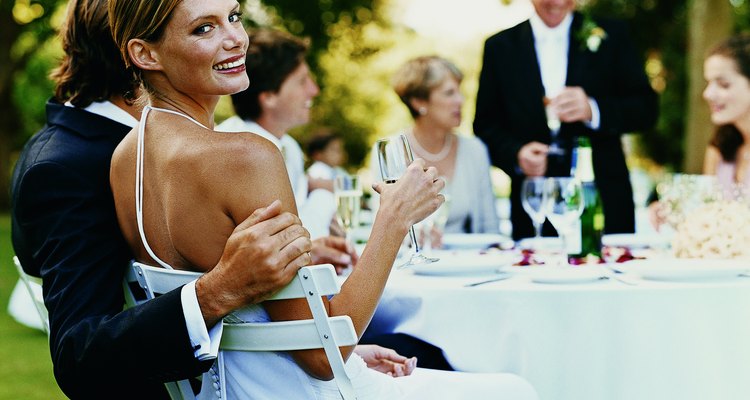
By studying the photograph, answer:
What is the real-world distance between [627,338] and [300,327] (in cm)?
102

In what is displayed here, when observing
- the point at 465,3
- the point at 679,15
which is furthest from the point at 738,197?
the point at 465,3

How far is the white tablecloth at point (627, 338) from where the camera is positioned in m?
2.45

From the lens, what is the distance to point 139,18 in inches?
80.9

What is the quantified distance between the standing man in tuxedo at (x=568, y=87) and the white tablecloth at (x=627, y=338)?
228cm

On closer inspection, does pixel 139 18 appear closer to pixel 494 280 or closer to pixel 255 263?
pixel 255 263

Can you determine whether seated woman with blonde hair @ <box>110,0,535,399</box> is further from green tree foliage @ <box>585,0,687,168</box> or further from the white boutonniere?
green tree foliage @ <box>585,0,687,168</box>

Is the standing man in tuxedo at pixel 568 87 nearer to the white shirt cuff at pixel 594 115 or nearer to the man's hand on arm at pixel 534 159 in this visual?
the white shirt cuff at pixel 594 115

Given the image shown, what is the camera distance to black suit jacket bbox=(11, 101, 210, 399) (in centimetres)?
193

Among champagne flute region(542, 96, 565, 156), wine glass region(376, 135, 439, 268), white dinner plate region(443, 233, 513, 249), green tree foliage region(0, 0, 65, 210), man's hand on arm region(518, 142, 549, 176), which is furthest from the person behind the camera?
green tree foliage region(0, 0, 65, 210)

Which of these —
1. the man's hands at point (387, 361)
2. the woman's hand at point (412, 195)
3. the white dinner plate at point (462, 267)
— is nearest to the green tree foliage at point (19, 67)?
the white dinner plate at point (462, 267)

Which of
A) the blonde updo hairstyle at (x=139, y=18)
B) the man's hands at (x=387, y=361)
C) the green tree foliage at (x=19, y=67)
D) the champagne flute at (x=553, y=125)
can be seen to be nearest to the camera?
the blonde updo hairstyle at (x=139, y=18)


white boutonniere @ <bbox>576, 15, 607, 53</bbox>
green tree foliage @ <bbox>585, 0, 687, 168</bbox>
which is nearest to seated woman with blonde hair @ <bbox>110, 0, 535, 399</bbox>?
white boutonniere @ <bbox>576, 15, 607, 53</bbox>

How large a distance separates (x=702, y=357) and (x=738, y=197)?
106 centimetres

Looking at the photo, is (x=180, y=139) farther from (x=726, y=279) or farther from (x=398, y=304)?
(x=726, y=279)
